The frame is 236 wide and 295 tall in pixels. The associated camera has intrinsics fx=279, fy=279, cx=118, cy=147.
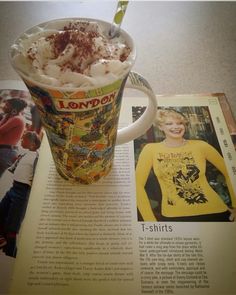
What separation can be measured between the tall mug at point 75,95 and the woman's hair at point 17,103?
17cm

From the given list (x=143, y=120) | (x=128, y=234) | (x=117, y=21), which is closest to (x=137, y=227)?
(x=128, y=234)

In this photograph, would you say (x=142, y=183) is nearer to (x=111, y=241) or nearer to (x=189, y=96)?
(x=111, y=241)

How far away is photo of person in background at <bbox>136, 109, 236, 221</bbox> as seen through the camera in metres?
0.36

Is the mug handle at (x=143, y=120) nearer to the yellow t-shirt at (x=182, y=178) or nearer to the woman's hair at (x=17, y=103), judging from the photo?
the yellow t-shirt at (x=182, y=178)

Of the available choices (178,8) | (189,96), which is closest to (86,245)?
(189,96)

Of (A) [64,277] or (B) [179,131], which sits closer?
(A) [64,277]

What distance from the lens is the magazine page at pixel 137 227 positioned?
0.30m

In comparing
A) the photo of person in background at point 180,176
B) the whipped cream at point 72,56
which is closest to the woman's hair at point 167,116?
the photo of person in background at point 180,176

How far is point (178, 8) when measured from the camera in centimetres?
71

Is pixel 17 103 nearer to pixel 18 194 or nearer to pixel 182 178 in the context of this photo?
pixel 18 194

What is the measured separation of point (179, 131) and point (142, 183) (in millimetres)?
115

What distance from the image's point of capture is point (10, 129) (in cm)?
45

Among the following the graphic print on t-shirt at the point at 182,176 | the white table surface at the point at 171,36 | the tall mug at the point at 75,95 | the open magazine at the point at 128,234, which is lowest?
the open magazine at the point at 128,234

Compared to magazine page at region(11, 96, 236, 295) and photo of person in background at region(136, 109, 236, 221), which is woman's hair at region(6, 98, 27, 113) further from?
photo of person in background at region(136, 109, 236, 221)
